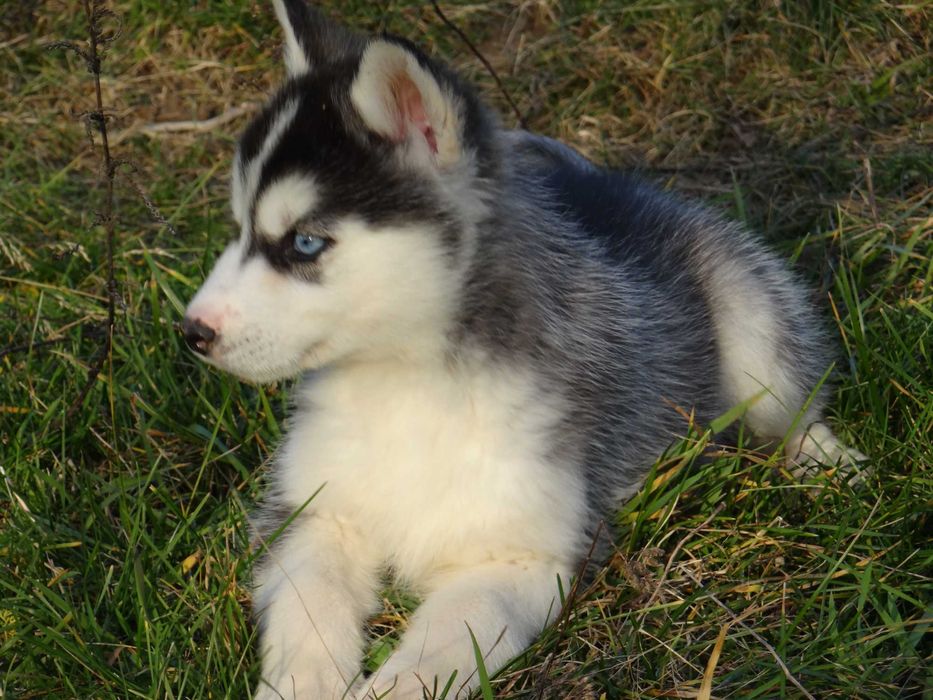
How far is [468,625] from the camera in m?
3.00

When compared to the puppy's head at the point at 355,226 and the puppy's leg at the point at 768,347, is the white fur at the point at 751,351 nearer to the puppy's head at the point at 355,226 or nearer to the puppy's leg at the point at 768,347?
the puppy's leg at the point at 768,347

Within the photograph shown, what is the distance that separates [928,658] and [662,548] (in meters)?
0.86

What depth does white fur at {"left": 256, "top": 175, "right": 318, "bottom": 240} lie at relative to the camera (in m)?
3.00

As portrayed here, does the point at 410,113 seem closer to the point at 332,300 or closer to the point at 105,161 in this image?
the point at 332,300

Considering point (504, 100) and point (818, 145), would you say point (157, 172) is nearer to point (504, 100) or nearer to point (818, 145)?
point (504, 100)

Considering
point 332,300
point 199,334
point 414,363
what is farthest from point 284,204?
point 414,363

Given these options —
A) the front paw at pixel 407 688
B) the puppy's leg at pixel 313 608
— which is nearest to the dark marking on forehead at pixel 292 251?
the puppy's leg at pixel 313 608

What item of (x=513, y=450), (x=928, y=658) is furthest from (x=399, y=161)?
(x=928, y=658)

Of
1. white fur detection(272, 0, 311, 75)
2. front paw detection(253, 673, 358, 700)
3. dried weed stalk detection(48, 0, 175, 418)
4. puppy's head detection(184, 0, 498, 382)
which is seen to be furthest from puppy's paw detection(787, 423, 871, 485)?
dried weed stalk detection(48, 0, 175, 418)

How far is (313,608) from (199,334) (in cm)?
81

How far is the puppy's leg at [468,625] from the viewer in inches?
115

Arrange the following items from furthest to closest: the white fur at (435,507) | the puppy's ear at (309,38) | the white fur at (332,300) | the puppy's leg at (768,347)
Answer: the puppy's leg at (768,347) < the puppy's ear at (309,38) < the white fur at (435,507) < the white fur at (332,300)

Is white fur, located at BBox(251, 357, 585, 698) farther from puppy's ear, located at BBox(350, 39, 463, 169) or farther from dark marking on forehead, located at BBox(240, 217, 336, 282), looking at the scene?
puppy's ear, located at BBox(350, 39, 463, 169)

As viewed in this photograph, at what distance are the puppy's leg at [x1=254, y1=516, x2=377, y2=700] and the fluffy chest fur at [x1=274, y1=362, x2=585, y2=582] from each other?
13cm
